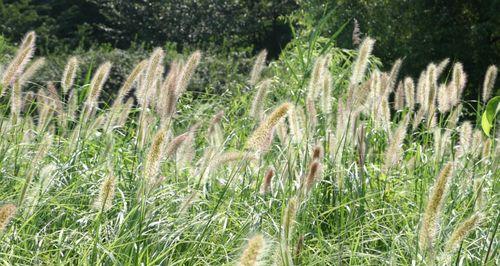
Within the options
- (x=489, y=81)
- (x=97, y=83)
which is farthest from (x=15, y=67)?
(x=489, y=81)

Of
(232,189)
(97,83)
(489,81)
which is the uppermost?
(489,81)

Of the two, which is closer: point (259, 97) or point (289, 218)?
point (289, 218)

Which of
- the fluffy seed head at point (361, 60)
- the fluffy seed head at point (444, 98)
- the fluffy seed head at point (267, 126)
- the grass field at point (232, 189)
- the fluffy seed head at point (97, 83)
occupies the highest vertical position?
the fluffy seed head at point (361, 60)

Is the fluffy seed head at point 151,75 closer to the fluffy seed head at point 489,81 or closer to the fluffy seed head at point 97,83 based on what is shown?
the fluffy seed head at point 97,83

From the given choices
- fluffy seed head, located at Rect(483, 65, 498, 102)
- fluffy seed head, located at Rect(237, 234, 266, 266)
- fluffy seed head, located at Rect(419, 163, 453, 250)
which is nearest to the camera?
fluffy seed head, located at Rect(237, 234, 266, 266)

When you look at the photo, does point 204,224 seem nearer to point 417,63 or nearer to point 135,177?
point 135,177

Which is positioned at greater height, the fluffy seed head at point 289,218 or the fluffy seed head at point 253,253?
the fluffy seed head at point 253,253

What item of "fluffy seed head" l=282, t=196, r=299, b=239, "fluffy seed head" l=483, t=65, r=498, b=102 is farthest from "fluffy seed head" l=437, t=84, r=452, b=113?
"fluffy seed head" l=282, t=196, r=299, b=239

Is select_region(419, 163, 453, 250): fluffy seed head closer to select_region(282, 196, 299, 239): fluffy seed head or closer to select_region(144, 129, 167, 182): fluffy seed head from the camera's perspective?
select_region(282, 196, 299, 239): fluffy seed head

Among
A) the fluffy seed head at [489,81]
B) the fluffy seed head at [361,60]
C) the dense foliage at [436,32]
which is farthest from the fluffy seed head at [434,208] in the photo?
the dense foliage at [436,32]

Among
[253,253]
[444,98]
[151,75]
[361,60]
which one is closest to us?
[253,253]

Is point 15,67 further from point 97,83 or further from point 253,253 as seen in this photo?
point 253,253

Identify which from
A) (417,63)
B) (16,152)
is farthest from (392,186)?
(417,63)

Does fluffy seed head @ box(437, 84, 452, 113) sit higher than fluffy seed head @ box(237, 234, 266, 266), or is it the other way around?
fluffy seed head @ box(437, 84, 452, 113)
